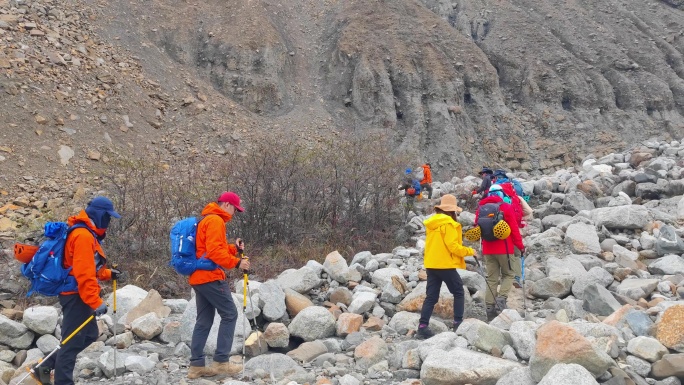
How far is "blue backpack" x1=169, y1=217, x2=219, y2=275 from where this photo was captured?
5613mm

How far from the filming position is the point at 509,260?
730 cm

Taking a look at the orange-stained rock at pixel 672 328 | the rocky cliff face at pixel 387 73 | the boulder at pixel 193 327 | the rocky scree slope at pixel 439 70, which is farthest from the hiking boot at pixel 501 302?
the rocky scree slope at pixel 439 70

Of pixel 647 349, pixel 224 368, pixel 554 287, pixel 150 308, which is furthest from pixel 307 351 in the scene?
pixel 554 287

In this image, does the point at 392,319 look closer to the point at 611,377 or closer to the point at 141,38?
the point at 611,377

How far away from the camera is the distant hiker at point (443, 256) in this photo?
6613 millimetres

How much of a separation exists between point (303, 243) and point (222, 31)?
19.9m

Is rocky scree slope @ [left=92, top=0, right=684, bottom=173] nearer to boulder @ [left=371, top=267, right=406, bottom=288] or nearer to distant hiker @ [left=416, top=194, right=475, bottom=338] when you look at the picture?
boulder @ [left=371, top=267, right=406, bottom=288]

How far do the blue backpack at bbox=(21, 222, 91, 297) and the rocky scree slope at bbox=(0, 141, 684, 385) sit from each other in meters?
1.28

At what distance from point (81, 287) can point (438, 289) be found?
12.8 feet

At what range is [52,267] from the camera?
195 inches

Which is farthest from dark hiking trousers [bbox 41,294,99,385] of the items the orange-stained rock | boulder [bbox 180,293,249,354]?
the orange-stained rock

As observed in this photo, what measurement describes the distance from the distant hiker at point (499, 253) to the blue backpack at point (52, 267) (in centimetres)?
468

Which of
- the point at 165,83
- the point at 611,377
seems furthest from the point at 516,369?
the point at 165,83

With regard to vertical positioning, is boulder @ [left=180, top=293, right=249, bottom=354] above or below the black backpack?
below
